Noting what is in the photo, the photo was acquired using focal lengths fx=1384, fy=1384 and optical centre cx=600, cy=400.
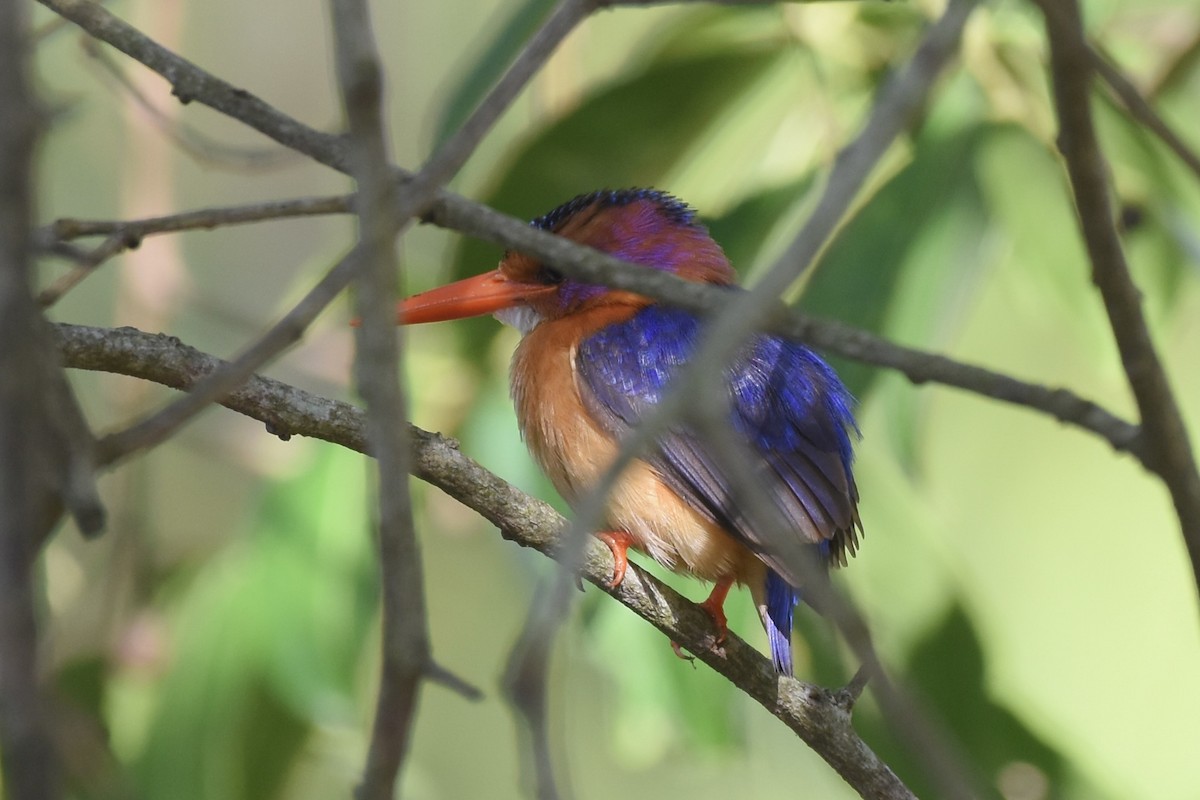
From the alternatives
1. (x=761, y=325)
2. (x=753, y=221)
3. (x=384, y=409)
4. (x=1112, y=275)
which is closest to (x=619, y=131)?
(x=753, y=221)

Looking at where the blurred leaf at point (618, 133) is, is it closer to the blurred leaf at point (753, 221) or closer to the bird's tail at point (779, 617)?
the blurred leaf at point (753, 221)

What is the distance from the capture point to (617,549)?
1995 millimetres

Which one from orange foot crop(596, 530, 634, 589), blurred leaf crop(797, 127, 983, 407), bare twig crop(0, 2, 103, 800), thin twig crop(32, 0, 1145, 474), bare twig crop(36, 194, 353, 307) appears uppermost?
blurred leaf crop(797, 127, 983, 407)

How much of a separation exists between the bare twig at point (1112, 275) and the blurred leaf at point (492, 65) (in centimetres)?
121

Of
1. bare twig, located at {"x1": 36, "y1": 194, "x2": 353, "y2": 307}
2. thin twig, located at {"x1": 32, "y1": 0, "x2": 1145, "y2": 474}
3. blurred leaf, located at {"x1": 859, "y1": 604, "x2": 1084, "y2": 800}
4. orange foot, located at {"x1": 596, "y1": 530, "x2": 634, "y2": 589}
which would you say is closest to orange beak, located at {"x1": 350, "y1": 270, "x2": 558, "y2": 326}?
orange foot, located at {"x1": 596, "y1": 530, "x2": 634, "y2": 589}

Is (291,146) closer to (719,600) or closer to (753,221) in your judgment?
(719,600)

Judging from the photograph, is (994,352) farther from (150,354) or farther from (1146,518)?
(150,354)

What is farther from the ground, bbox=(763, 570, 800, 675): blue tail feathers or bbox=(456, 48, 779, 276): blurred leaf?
bbox=(456, 48, 779, 276): blurred leaf

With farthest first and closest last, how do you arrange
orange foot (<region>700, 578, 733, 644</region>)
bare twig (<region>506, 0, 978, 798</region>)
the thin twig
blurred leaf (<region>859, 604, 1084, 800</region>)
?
blurred leaf (<region>859, 604, 1084, 800</region>), orange foot (<region>700, 578, 733, 644</region>), the thin twig, bare twig (<region>506, 0, 978, 798</region>)

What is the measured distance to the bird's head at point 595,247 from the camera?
98.9 inches

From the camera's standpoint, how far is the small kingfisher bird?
6.91 feet

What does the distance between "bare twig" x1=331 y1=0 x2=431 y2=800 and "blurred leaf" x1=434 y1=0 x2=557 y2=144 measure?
134cm

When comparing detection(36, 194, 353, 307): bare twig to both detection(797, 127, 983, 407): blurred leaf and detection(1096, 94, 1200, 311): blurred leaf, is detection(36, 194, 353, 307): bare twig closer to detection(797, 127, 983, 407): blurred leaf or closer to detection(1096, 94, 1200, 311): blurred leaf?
detection(797, 127, 983, 407): blurred leaf

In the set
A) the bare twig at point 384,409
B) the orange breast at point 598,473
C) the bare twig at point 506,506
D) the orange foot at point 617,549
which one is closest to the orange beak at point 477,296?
the orange breast at point 598,473
